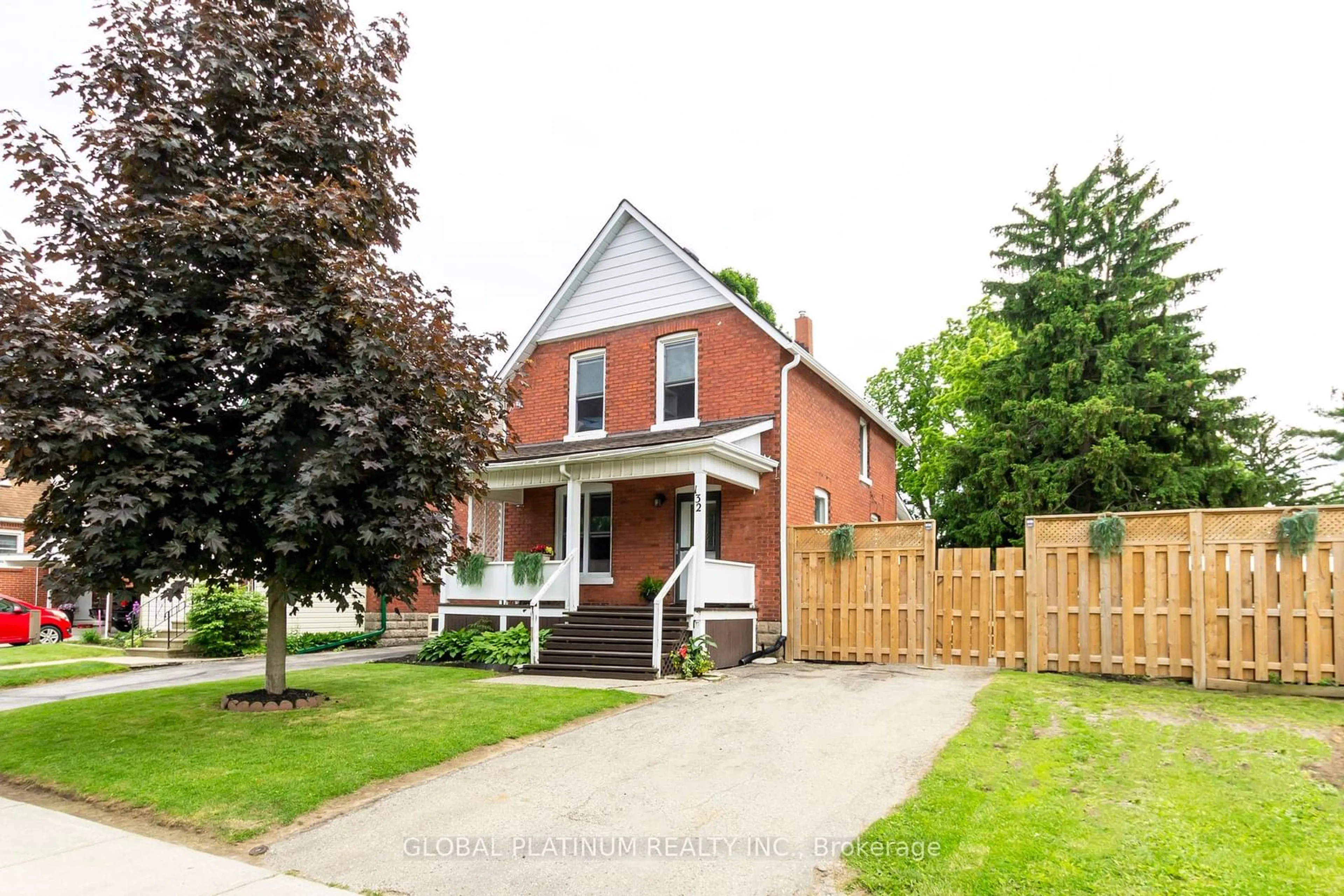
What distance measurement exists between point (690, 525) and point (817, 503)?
9.95ft

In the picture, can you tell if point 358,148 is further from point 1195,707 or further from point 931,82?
point 1195,707

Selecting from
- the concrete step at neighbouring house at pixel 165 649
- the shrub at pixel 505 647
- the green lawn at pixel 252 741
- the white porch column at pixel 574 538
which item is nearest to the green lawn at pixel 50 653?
the concrete step at neighbouring house at pixel 165 649

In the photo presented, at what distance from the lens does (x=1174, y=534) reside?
34.7ft

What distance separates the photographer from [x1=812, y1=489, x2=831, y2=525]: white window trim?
16.0 metres

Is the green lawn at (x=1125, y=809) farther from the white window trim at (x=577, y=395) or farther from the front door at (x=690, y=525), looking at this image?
the white window trim at (x=577, y=395)

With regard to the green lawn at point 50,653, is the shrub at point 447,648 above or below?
above

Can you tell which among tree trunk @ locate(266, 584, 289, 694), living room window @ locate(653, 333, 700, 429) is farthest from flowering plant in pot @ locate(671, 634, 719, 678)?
tree trunk @ locate(266, 584, 289, 694)

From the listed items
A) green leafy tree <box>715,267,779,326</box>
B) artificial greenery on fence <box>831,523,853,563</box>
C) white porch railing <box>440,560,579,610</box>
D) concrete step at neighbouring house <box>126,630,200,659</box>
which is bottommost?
concrete step at neighbouring house <box>126,630,200,659</box>

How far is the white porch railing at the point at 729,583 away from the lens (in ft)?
41.4

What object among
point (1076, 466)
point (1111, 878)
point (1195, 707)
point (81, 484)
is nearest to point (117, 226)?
point (81, 484)

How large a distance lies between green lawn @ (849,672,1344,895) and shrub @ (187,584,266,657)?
54.2 feet

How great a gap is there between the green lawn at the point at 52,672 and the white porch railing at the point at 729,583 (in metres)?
11.4

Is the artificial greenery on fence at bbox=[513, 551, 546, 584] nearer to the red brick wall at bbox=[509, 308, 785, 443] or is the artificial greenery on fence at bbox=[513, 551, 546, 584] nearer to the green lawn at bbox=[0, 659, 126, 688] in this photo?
the red brick wall at bbox=[509, 308, 785, 443]

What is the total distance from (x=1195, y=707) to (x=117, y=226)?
40.2ft
